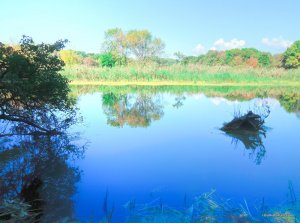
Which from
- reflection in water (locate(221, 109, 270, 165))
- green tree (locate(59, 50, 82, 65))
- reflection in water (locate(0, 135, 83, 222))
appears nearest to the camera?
reflection in water (locate(0, 135, 83, 222))

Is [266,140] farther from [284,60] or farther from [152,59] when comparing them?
[284,60]

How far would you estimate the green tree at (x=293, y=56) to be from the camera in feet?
143

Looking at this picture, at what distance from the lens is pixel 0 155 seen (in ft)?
21.5

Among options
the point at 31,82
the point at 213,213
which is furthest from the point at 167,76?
the point at 213,213

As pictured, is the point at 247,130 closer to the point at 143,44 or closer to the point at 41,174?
the point at 41,174

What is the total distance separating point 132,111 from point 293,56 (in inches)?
1436

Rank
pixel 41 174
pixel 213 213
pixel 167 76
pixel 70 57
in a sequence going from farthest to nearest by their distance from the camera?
pixel 70 57
pixel 167 76
pixel 41 174
pixel 213 213

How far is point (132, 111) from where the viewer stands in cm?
1337

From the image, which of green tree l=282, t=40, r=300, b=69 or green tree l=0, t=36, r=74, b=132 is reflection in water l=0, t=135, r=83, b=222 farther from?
green tree l=282, t=40, r=300, b=69

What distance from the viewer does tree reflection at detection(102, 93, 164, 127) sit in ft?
37.0

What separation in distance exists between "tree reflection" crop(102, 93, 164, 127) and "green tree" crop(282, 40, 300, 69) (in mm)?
31953

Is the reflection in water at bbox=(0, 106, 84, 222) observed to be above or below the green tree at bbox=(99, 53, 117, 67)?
below

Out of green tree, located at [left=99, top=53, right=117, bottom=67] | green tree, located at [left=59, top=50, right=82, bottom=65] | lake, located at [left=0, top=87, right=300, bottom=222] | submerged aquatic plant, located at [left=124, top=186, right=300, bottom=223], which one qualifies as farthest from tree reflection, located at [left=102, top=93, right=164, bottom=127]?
green tree, located at [left=59, top=50, right=82, bottom=65]

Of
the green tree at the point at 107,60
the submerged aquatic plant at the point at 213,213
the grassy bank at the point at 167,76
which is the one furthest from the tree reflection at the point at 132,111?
the green tree at the point at 107,60
